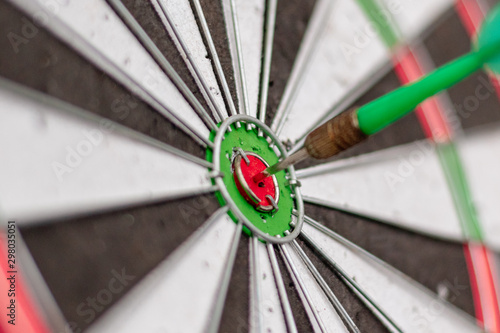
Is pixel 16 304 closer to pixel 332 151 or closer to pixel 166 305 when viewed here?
pixel 166 305

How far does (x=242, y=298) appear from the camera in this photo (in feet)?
1.78

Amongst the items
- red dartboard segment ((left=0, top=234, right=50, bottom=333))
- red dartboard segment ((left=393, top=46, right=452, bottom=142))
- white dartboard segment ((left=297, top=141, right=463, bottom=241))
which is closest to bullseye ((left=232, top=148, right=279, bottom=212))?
white dartboard segment ((left=297, top=141, right=463, bottom=241))

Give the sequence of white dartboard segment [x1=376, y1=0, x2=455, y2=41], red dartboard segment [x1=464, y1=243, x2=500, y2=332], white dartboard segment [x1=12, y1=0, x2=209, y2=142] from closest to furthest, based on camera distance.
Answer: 1. white dartboard segment [x1=12, y1=0, x2=209, y2=142]
2. red dartboard segment [x1=464, y1=243, x2=500, y2=332]
3. white dartboard segment [x1=376, y1=0, x2=455, y2=41]

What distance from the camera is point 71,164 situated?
45 cm

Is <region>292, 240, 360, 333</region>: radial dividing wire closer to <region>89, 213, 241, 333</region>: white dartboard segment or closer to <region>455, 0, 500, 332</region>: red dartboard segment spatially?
<region>89, 213, 241, 333</region>: white dartboard segment

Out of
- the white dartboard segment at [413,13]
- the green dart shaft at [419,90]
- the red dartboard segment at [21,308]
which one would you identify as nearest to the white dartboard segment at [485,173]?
the white dartboard segment at [413,13]

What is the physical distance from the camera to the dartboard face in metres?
0.44

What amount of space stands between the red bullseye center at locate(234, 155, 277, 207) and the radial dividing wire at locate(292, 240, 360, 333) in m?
0.08

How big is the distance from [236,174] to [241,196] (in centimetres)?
3

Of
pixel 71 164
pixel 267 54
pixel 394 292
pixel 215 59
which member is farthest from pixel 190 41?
pixel 394 292

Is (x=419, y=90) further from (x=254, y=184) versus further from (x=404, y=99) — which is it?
Answer: (x=254, y=184)

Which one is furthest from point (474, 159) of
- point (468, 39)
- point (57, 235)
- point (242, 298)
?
point (57, 235)

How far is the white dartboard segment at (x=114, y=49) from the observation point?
Answer: 49 centimetres

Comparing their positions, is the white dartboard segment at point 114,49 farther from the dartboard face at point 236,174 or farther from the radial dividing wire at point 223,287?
the radial dividing wire at point 223,287
